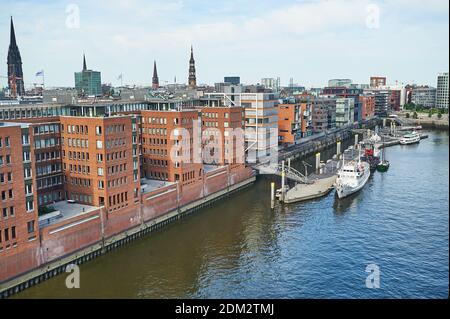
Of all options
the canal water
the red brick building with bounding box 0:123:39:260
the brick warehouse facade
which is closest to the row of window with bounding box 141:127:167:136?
the brick warehouse facade

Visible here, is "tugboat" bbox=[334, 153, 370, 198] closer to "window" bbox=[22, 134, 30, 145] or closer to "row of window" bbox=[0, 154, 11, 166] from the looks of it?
"window" bbox=[22, 134, 30, 145]

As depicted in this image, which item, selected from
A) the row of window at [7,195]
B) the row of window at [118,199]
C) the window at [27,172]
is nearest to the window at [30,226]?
the row of window at [7,195]

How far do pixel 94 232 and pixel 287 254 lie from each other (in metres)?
20.5

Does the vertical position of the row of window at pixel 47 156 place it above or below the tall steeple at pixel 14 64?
below

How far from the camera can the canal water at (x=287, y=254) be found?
39.5 meters

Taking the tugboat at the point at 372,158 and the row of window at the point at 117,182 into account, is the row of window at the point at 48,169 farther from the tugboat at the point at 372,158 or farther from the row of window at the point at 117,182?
the tugboat at the point at 372,158

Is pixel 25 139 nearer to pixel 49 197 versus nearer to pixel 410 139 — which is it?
pixel 49 197

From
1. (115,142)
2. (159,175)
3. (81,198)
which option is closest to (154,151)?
(159,175)

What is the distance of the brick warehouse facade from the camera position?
128ft

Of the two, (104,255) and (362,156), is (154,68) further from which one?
(104,255)

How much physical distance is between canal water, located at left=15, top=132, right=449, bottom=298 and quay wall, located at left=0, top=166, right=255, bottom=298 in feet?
3.97

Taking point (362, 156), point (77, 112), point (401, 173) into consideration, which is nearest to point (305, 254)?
point (77, 112)

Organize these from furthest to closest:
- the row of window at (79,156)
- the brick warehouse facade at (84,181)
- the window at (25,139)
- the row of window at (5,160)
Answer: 1. the row of window at (79,156)
2. the window at (25,139)
3. the brick warehouse facade at (84,181)
4. the row of window at (5,160)

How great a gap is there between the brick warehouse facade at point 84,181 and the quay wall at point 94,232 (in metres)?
0.10
